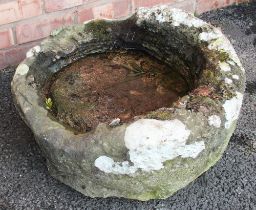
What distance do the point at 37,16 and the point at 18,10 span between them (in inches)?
3.3

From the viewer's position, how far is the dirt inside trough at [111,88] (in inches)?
64.1

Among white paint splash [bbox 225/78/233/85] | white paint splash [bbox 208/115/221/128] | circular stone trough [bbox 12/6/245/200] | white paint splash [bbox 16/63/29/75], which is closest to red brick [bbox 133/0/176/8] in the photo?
circular stone trough [bbox 12/6/245/200]

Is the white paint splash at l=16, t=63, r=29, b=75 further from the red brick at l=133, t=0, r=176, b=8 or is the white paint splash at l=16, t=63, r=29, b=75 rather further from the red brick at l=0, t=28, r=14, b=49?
the red brick at l=133, t=0, r=176, b=8

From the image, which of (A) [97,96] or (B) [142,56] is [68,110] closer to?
(A) [97,96]

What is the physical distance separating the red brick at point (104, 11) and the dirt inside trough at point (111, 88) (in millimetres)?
333

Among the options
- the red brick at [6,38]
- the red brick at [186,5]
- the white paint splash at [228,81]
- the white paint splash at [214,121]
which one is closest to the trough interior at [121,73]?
the white paint splash at [228,81]

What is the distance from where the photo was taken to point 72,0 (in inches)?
79.5

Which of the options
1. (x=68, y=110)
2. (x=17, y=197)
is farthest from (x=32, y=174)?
(x=68, y=110)

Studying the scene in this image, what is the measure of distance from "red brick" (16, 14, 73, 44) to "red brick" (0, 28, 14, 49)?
28 mm

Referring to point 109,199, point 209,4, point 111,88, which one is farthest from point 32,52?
point 209,4

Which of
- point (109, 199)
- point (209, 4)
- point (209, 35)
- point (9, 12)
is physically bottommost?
point (109, 199)

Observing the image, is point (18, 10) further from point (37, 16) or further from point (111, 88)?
point (111, 88)

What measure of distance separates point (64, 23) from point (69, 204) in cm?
81

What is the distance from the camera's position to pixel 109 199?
158cm
